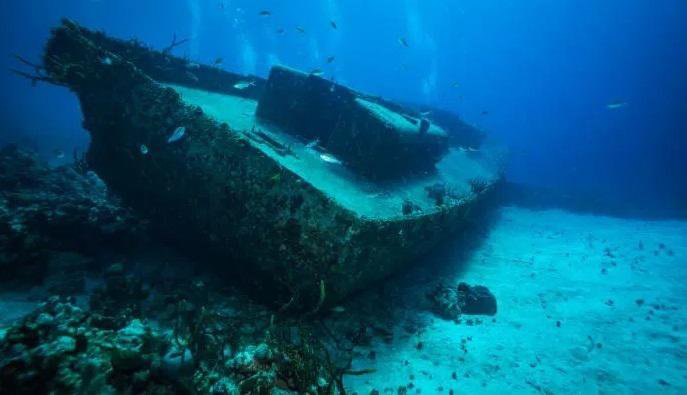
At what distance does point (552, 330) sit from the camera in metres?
7.16

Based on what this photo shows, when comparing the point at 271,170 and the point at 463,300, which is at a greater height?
the point at 271,170

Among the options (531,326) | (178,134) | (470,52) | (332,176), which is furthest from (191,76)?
(470,52)

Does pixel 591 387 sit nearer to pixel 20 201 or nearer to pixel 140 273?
pixel 140 273

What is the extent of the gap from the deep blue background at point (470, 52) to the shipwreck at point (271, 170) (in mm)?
49036

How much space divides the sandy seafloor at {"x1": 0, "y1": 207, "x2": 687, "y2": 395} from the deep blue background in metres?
43.7

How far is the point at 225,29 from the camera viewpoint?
372ft

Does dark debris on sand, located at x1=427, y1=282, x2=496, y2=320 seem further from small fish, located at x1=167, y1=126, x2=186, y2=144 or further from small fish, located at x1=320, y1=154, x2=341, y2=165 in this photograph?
small fish, located at x1=167, y1=126, x2=186, y2=144

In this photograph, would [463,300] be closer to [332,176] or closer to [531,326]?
[531,326]

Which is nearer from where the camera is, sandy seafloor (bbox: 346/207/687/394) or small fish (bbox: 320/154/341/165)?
sandy seafloor (bbox: 346/207/687/394)

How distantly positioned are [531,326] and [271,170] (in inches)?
232

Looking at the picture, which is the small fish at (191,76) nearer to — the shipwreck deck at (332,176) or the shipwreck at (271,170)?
the shipwreck at (271,170)

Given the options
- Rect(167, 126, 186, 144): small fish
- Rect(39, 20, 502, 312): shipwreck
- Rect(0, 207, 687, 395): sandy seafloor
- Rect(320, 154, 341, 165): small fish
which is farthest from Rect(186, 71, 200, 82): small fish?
Rect(0, 207, 687, 395): sandy seafloor

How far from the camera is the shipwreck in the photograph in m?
4.70

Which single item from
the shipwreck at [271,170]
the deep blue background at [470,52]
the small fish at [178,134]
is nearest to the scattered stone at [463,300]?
the shipwreck at [271,170]
